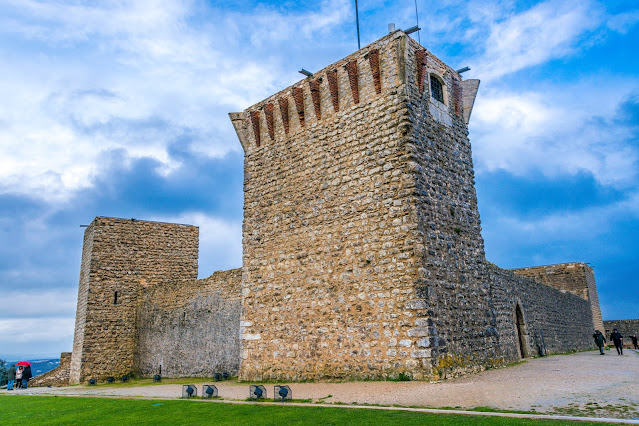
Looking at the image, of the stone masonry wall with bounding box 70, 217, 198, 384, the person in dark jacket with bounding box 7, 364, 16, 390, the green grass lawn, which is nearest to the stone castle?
the green grass lawn

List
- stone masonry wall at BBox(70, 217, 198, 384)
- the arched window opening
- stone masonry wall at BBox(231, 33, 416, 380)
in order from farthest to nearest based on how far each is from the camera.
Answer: stone masonry wall at BBox(70, 217, 198, 384)
the arched window opening
stone masonry wall at BBox(231, 33, 416, 380)

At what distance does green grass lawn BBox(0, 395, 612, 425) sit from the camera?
5.35 m

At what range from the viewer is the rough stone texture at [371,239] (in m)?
9.27

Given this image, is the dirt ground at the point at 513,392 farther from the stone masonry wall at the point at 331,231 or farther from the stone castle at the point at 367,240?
the stone masonry wall at the point at 331,231

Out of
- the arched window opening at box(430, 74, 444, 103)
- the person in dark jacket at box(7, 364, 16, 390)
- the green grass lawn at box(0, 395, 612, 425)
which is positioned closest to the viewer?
the green grass lawn at box(0, 395, 612, 425)

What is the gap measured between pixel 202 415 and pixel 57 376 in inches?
703

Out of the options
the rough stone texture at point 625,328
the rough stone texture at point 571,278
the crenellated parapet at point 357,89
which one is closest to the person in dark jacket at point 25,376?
the crenellated parapet at point 357,89

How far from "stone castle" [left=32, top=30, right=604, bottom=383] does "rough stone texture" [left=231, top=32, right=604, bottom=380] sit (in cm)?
3

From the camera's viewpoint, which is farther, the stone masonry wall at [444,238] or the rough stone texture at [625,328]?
the rough stone texture at [625,328]

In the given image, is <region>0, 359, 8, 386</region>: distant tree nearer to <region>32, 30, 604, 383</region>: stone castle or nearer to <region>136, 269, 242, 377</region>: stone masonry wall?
<region>136, 269, 242, 377</region>: stone masonry wall

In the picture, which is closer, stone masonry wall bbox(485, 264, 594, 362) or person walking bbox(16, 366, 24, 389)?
stone masonry wall bbox(485, 264, 594, 362)

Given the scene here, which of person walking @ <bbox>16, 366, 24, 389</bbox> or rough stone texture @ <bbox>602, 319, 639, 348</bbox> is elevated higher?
rough stone texture @ <bbox>602, 319, 639, 348</bbox>

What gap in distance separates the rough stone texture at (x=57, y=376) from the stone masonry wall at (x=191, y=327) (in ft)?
15.2

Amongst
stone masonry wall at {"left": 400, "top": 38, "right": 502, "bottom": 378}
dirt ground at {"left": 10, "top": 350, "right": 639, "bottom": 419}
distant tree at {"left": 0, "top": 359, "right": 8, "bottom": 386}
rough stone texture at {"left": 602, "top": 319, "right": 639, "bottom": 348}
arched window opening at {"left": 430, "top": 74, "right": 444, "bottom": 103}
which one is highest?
arched window opening at {"left": 430, "top": 74, "right": 444, "bottom": 103}
